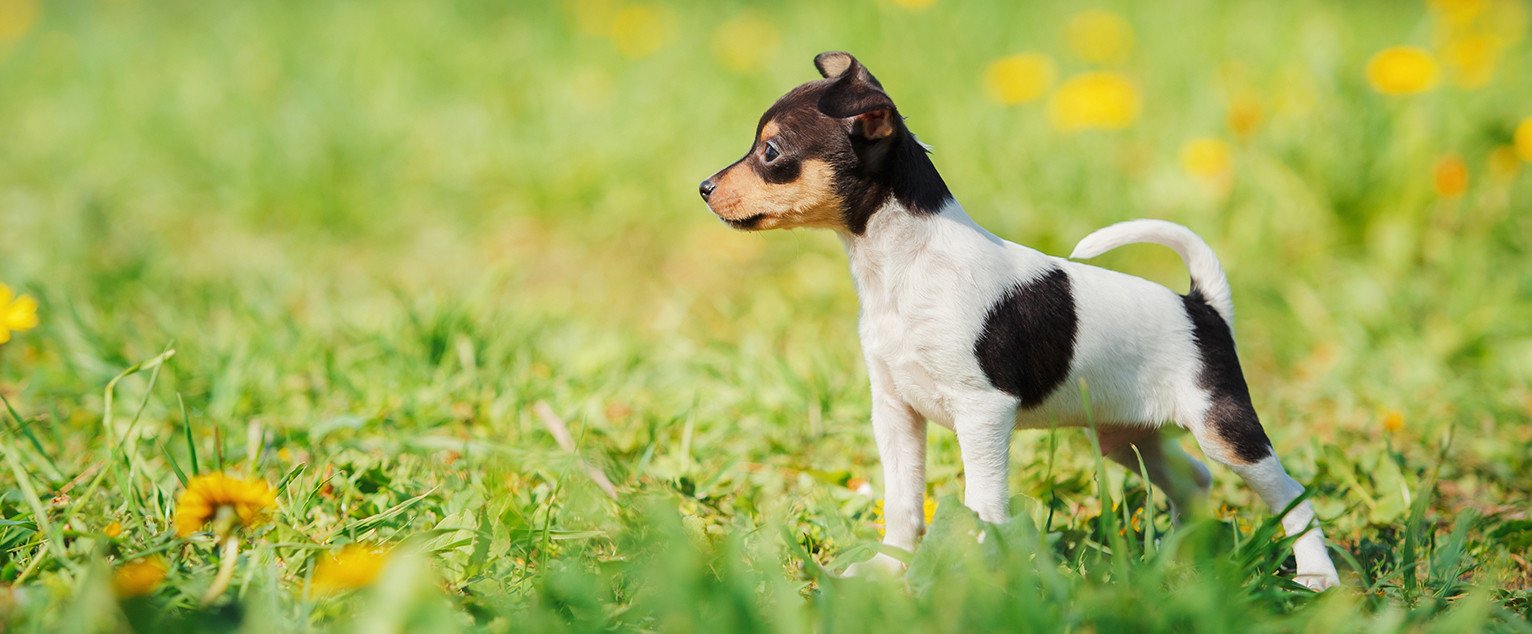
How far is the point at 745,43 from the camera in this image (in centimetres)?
609

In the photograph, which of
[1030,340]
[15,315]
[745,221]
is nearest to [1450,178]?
[1030,340]

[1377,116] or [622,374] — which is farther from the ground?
[1377,116]

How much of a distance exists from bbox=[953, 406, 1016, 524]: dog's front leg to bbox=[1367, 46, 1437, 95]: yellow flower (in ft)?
10.5

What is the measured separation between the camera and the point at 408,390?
127 inches

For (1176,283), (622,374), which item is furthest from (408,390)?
(1176,283)

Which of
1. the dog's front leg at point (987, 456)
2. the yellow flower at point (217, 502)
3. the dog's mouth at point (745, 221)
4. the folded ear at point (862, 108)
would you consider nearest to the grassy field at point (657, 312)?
the yellow flower at point (217, 502)

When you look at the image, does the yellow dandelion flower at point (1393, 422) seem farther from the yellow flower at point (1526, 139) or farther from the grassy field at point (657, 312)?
the yellow flower at point (1526, 139)

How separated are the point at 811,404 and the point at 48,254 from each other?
296 cm

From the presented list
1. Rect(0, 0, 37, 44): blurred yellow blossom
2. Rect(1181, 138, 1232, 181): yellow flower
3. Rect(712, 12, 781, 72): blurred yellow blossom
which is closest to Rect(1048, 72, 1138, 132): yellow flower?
Rect(1181, 138, 1232, 181): yellow flower

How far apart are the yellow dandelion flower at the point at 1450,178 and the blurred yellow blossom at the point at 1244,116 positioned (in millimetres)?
677

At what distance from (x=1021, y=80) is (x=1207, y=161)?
965 millimetres

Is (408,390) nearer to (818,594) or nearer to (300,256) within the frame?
(818,594)

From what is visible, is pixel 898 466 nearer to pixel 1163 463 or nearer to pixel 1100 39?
pixel 1163 463

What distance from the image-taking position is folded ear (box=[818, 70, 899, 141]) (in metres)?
2.10
